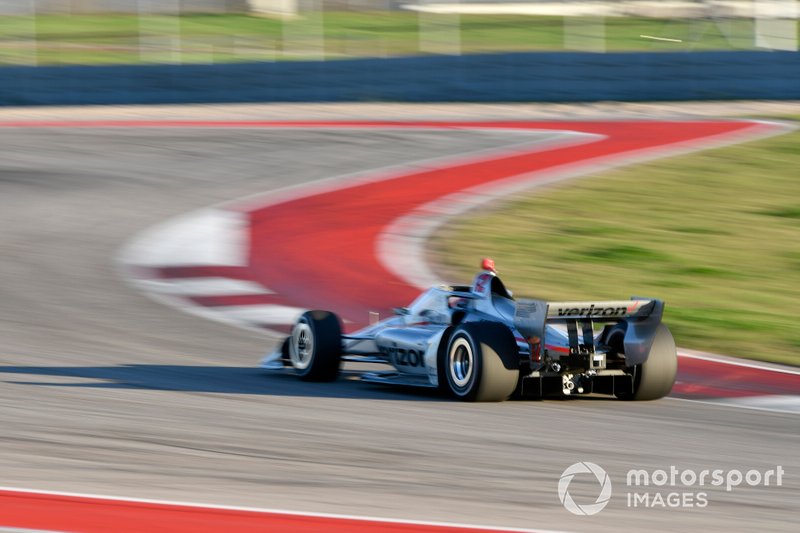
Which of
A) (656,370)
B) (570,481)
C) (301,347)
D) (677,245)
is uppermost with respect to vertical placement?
(677,245)

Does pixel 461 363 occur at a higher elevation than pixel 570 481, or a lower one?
higher

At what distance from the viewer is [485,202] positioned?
571 inches

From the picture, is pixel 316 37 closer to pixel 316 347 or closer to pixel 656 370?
pixel 316 347

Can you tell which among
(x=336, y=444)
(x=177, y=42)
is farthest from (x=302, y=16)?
(x=336, y=444)

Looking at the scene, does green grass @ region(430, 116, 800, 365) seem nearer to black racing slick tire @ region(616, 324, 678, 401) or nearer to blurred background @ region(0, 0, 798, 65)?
black racing slick tire @ region(616, 324, 678, 401)

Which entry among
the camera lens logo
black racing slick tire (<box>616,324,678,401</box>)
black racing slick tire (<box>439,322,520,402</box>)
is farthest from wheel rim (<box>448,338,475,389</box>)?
the camera lens logo

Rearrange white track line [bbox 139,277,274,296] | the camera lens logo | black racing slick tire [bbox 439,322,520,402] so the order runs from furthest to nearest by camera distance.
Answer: white track line [bbox 139,277,274,296] → black racing slick tire [bbox 439,322,520,402] → the camera lens logo

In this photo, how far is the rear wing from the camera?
698cm

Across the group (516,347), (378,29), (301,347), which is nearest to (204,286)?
(301,347)

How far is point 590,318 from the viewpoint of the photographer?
708cm

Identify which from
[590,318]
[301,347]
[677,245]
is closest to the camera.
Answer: [590,318]

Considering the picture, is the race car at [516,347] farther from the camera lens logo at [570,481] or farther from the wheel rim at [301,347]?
the camera lens logo at [570,481]

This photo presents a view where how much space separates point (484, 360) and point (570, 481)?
149cm

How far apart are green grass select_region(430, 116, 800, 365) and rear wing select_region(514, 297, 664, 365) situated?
1.84 meters
